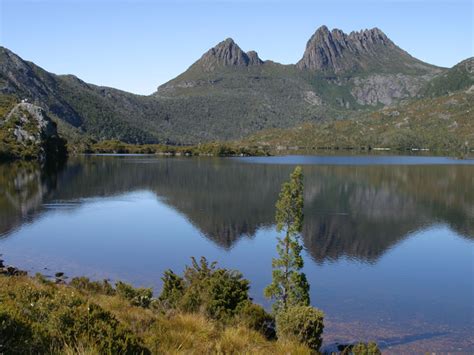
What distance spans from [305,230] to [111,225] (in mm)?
38096

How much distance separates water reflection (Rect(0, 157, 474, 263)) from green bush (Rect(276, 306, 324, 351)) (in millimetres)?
37152

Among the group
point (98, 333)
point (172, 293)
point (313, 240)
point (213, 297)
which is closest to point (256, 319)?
point (213, 297)

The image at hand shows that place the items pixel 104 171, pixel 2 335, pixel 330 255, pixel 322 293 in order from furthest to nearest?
1. pixel 104 171
2. pixel 330 255
3. pixel 322 293
4. pixel 2 335

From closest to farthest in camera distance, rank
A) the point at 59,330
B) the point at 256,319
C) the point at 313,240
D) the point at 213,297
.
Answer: the point at 59,330, the point at 256,319, the point at 213,297, the point at 313,240

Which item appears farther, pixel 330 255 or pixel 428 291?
pixel 330 255

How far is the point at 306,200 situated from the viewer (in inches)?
4473

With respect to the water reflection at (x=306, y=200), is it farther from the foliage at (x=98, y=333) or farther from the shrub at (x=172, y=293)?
the foliage at (x=98, y=333)

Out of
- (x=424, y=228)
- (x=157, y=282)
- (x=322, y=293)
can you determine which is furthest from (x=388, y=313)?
(x=424, y=228)

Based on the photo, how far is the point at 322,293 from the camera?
48.2m

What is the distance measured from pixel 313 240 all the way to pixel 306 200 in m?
40.7

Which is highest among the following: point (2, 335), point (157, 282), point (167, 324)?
point (2, 335)

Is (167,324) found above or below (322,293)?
above

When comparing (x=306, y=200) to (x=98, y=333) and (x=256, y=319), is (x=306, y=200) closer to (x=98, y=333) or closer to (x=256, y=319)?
(x=256, y=319)

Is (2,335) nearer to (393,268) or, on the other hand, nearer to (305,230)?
(393,268)
